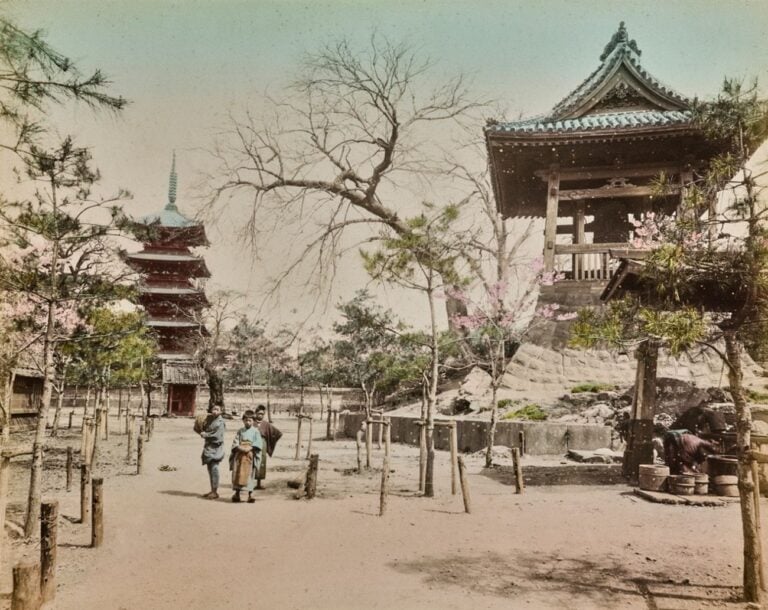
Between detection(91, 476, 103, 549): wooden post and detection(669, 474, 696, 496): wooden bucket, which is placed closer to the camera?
detection(91, 476, 103, 549): wooden post

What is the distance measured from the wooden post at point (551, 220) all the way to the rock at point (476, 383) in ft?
16.0

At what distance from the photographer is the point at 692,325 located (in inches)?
173

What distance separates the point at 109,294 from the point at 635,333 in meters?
6.46

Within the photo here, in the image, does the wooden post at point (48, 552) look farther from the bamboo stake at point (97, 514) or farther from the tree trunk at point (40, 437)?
the bamboo stake at point (97, 514)

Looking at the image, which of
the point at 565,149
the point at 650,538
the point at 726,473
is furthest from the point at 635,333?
the point at 565,149

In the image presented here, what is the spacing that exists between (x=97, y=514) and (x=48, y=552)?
161 centimetres

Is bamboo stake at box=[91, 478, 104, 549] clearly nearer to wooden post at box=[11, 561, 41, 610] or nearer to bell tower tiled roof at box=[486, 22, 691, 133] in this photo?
wooden post at box=[11, 561, 41, 610]

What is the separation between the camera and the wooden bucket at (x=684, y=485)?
8453mm

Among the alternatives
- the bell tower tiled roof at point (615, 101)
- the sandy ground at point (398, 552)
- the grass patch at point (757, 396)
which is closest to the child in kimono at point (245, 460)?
the sandy ground at point (398, 552)

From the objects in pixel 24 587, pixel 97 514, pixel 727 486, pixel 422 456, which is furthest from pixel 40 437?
pixel 727 486

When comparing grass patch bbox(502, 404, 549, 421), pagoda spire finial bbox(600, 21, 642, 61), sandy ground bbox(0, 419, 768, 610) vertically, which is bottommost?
sandy ground bbox(0, 419, 768, 610)

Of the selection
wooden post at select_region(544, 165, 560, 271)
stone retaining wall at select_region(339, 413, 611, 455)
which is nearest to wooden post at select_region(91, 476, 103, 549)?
stone retaining wall at select_region(339, 413, 611, 455)

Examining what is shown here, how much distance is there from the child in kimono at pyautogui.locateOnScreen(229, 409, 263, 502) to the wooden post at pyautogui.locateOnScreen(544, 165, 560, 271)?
9.57 meters

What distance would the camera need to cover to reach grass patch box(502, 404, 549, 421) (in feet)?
47.6
